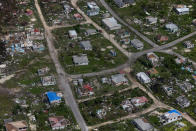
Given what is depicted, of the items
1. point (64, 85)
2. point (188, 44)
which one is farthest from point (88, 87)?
point (188, 44)

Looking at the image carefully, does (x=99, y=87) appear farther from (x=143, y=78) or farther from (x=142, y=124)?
(x=142, y=124)

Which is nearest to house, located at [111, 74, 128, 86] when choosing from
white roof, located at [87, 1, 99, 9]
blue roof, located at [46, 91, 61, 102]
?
blue roof, located at [46, 91, 61, 102]

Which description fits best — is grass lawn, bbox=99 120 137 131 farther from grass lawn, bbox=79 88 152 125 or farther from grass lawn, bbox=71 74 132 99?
grass lawn, bbox=71 74 132 99

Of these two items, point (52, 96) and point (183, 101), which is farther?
point (183, 101)

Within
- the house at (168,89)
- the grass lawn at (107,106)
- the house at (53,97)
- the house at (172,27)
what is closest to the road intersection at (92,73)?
the grass lawn at (107,106)

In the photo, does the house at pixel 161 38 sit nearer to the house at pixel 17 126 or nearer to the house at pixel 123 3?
the house at pixel 123 3

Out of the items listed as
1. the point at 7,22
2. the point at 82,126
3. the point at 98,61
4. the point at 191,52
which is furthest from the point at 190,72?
the point at 7,22
